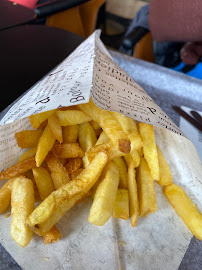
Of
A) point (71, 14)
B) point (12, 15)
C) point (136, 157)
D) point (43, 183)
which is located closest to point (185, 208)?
point (136, 157)

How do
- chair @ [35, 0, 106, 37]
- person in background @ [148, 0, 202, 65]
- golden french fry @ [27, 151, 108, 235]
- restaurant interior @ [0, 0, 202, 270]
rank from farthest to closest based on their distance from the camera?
1. chair @ [35, 0, 106, 37]
2. person in background @ [148, 0, 202, 65]
3. restaurant interior @ [0, 0, 202, 270]
4. golden french fry @ [27, 151, 108, 235]

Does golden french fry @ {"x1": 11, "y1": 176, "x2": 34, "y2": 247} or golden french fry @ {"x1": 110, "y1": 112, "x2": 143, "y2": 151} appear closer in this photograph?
golden french fry @ {"x1": 11, "y1": 176, "x2": 34, "y2": 247}

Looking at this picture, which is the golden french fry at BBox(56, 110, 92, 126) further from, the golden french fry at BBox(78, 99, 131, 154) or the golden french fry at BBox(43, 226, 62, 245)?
the golden french fry at BBox(43, 226, 62, 245)

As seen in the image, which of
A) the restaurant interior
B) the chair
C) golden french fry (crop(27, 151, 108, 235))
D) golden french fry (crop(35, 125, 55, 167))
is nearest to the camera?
golden french fry (crop(27, 151, 108, 235))

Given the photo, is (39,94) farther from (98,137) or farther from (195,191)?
(195,191)

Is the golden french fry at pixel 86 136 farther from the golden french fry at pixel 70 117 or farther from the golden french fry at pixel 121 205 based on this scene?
the golden french fry at pixel 121 205

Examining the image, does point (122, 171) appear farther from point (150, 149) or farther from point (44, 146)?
point (44, 146)

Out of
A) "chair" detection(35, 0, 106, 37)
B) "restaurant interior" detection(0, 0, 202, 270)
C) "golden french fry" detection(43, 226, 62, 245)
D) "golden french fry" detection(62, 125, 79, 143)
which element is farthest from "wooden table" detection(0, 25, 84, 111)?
"golden french fry" detection(43, 226, 62, 245)
